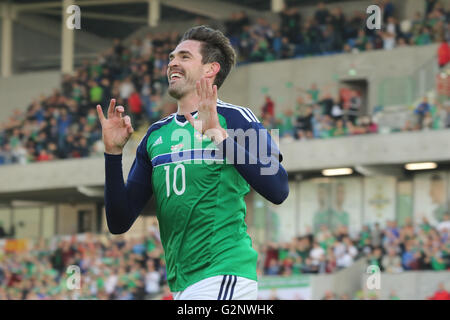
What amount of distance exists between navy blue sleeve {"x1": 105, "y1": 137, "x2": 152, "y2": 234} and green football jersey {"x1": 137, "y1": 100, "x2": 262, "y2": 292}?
0.70 ft

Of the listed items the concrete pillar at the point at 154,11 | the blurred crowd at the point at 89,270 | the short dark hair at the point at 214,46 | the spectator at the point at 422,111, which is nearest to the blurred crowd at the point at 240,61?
the spectator at the point at 422,111

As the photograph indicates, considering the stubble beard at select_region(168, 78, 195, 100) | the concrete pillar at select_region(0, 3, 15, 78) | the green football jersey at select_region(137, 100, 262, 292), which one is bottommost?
the green football jersey at select_region(137, 100, 262, 292)

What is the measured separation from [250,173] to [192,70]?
2.34 feet

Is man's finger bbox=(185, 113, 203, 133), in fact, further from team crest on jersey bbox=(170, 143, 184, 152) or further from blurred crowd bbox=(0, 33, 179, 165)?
blurred crowd bbox=(0, 33, 179, 165)

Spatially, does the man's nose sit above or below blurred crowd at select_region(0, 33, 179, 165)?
below

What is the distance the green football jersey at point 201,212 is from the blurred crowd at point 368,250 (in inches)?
560

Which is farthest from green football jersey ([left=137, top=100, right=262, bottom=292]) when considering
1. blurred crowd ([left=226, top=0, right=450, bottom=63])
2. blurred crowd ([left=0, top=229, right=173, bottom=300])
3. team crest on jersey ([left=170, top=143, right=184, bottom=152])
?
blurred crowd ([left=226, top=0, right=450, bottom=63])

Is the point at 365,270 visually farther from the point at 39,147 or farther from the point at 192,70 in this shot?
the point at 192,70

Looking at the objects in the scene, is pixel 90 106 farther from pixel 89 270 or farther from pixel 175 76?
pixel 175 76

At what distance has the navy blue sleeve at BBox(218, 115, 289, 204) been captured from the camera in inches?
180

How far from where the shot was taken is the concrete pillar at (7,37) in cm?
3462

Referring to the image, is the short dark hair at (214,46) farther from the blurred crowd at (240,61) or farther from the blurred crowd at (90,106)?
the blurred crowd at (90,106)

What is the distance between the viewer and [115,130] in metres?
5.00
